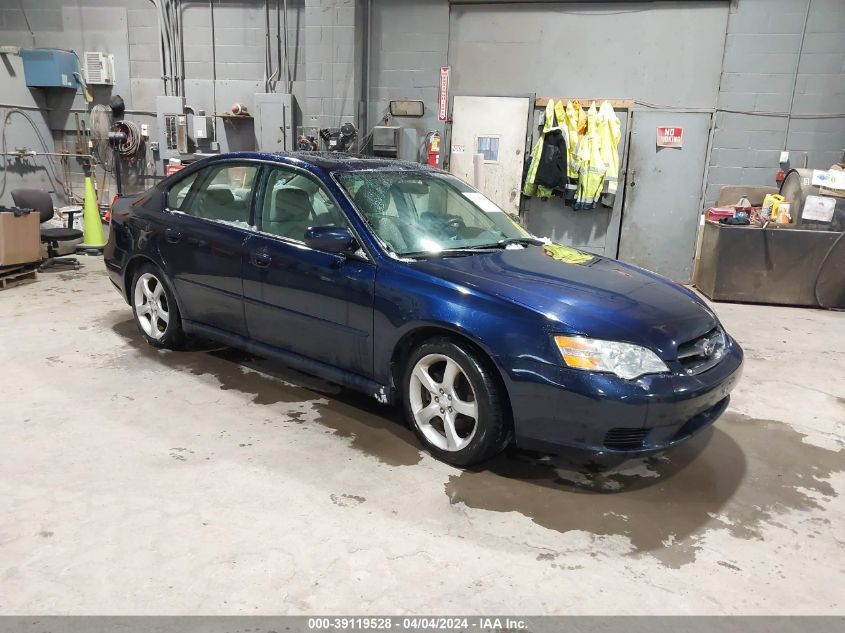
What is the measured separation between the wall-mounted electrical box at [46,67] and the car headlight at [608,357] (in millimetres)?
8519

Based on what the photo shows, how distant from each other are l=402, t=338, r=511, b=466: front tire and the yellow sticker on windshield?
2.93ft

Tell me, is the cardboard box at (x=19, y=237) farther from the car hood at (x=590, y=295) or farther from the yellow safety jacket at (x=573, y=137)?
the yellow safety jacket at (x=573, y=137)

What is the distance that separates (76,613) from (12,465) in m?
1.18

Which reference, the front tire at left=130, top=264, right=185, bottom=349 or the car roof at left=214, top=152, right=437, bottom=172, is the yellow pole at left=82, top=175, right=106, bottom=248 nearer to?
the front tire at left=130, top=264, right=185, bottom=349

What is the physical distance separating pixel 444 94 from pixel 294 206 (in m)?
4.81

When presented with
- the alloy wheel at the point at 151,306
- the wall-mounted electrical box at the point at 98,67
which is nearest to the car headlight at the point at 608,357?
the alloy wheel at the point at 151,306

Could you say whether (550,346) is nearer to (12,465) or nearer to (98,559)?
(98,559)

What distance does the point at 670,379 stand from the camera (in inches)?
102

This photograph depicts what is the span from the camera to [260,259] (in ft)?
11.6

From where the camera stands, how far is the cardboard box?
19.2 ft

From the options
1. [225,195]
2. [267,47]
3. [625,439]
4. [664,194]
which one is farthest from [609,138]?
[625,439]

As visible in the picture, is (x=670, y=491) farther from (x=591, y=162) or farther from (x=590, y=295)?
(x=591, y=162)

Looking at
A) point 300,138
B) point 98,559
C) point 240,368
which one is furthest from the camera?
point 300,138

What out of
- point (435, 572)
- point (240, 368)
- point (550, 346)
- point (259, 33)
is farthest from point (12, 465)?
point (259, 33)
